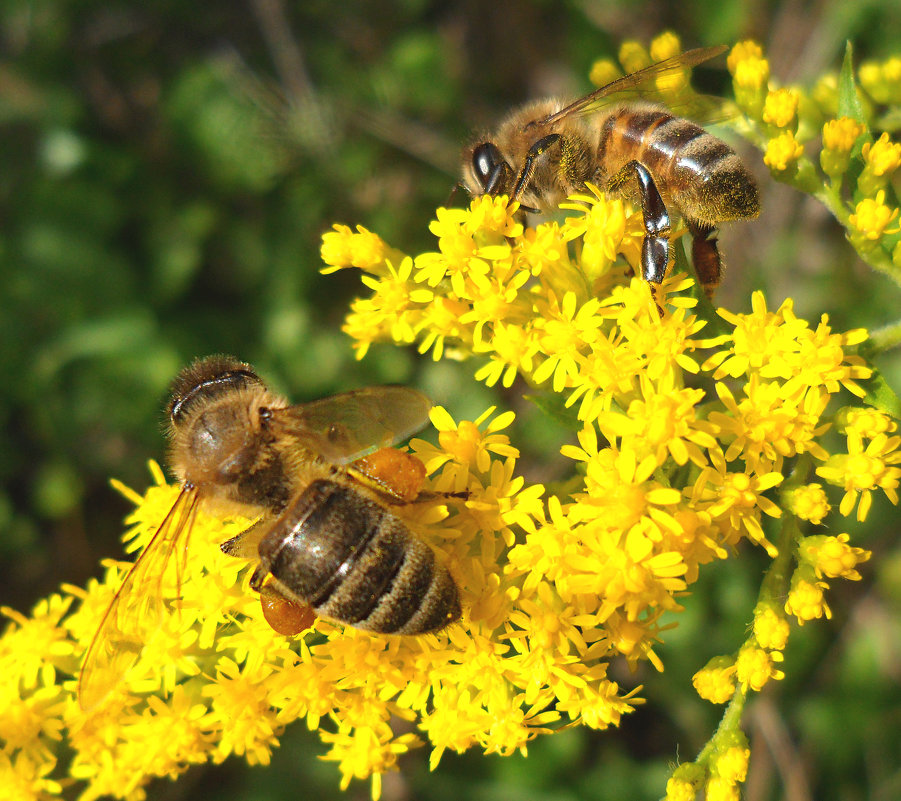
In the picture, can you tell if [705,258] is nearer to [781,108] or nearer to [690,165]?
[690,165]

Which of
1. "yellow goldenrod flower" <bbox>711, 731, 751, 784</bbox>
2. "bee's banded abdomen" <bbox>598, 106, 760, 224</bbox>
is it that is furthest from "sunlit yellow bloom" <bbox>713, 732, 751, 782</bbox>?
"bee's banded abdomen" <bbox>598, 106, 760, 224</bbox>

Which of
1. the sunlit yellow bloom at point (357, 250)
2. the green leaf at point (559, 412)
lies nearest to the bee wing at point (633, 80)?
the sunlit yellow bloom at point (357, 250)

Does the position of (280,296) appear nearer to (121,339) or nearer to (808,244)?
(121,339)

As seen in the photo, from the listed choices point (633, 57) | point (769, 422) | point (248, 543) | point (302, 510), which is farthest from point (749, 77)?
point (248, 543)

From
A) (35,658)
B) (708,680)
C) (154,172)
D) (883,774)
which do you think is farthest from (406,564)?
(154,172)

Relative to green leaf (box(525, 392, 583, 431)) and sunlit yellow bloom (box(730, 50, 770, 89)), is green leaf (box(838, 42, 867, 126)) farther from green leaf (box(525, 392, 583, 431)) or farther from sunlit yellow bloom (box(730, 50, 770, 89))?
green leaf (box(525, 392, 583, 431))

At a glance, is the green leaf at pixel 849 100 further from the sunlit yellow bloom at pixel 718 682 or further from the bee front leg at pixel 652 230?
the sunlit yellow bloom at pixel 718 682
